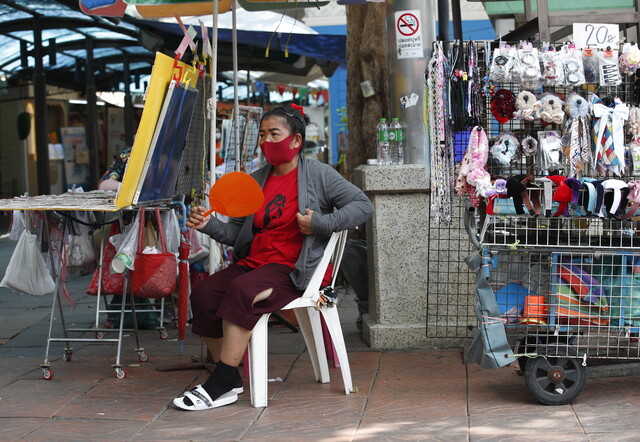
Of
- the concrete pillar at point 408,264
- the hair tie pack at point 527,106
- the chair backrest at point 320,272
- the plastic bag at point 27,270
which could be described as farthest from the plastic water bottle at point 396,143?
the plastic bag at point 27,270

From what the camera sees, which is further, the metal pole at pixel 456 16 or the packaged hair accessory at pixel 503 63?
the metal pole at pixel 456 16

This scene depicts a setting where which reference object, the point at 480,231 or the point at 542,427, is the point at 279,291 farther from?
the point at 542,427

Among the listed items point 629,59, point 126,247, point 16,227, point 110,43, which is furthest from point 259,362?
point 110,43

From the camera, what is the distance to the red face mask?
4410 mm

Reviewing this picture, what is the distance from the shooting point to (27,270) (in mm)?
5258

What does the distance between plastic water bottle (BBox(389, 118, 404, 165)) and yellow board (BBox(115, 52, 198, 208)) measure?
1535 mm

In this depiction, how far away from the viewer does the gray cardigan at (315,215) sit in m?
4.27

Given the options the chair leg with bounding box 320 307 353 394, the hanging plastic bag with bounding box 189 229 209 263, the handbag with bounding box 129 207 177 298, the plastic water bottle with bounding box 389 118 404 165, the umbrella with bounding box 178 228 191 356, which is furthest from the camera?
the hanging plastic bag with bounding box 189 229 209 263

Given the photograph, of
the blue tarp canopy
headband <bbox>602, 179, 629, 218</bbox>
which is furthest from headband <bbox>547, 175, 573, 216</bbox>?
the blue tarp canopy

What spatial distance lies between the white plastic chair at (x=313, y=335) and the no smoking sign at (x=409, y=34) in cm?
150

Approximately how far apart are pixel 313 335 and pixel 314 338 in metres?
0.02

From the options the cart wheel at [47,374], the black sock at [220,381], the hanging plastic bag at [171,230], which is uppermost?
the hanging plastic bag at [171,230]

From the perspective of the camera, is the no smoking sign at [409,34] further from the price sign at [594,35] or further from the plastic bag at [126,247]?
the plastic bag at [126,247]

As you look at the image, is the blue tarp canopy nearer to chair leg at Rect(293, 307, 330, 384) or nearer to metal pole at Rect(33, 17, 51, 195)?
metal pole at Rect(33, 17, 51, 195)
